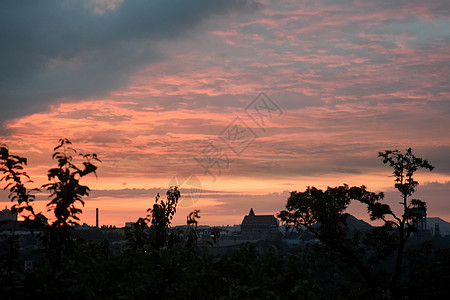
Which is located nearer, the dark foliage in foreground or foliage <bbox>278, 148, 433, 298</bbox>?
the dark foliage in foreground

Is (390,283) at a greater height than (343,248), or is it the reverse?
(343,248)

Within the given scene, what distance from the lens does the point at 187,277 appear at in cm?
532

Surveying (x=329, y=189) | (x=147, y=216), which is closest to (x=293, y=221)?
(x=329, y=189)

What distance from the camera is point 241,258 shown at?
5781 mm

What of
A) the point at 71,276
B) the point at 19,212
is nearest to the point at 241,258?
A: the point at 71,276

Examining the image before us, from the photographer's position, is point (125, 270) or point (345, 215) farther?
point (345, 215)

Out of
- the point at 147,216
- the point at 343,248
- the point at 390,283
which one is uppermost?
the point at 147,216

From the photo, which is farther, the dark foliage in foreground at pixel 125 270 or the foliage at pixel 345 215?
the foliage at pixel 345 215

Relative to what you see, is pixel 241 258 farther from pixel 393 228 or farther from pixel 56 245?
pixel 393 228

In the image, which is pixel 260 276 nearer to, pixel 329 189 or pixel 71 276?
pixel 71 276

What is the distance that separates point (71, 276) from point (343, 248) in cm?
2131

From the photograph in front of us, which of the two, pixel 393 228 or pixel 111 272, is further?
pixel 393 228

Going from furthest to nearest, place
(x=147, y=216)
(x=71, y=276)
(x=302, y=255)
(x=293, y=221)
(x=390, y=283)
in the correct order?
(x=293, y=221)
(x=390, y=283)
(x=147, y=216)
(x=302, y=255)
(x=71, y=276)

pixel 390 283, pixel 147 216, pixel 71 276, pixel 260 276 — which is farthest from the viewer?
pixel 390 283
